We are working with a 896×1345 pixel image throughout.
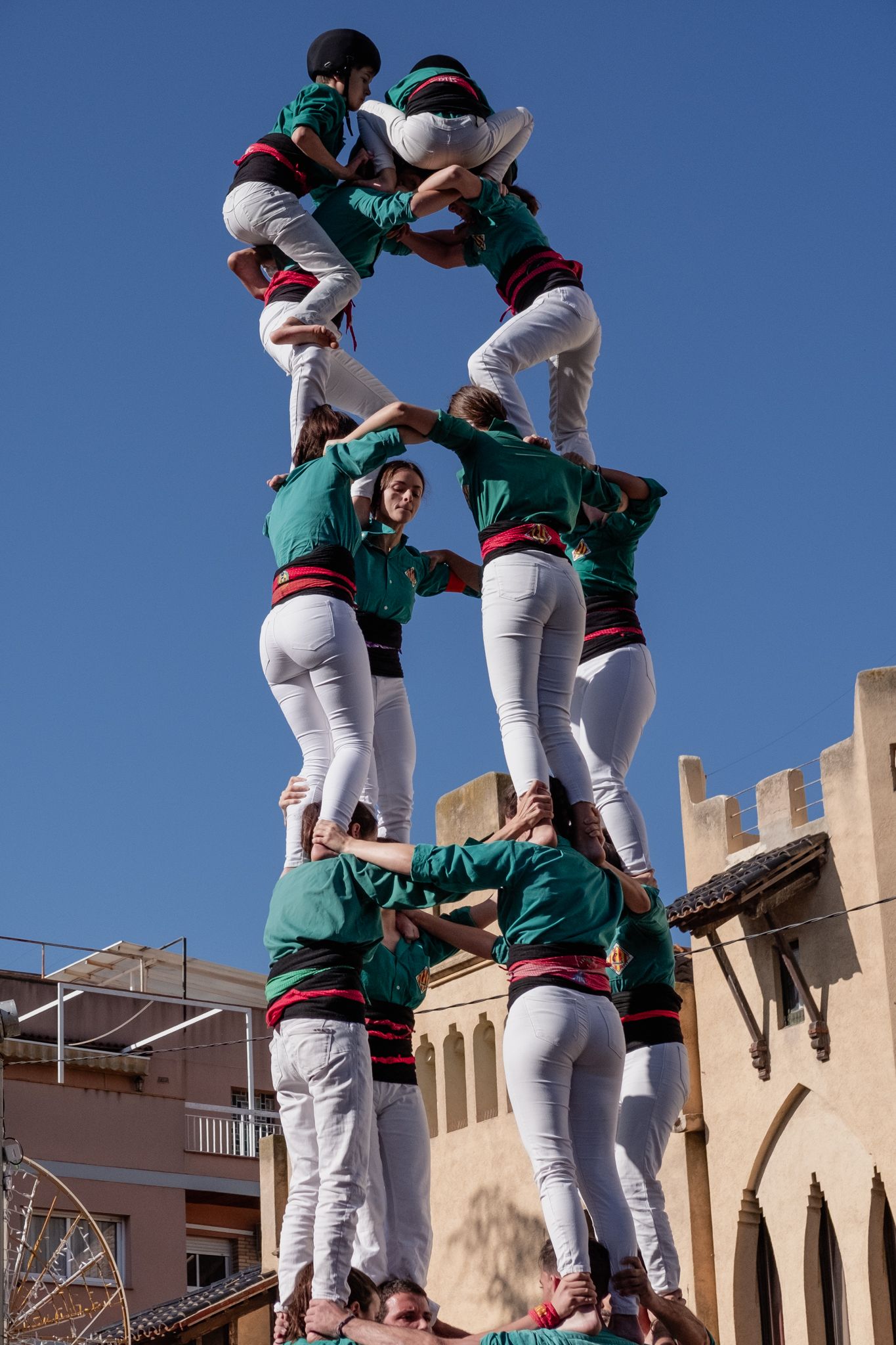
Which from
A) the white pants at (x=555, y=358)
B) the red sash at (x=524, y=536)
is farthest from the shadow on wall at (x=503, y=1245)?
the red sash at (x=524, y=536)

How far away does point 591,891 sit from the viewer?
11.4m

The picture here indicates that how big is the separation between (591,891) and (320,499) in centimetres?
300

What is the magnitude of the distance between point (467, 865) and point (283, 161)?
5.74 metres

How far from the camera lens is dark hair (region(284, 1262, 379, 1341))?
1077 centimetres

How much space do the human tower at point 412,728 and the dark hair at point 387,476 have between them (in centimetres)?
5

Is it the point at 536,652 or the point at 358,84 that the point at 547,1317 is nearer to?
the point at 536,652

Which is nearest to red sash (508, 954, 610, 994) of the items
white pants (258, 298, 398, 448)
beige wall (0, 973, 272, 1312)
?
white pants (258, 298, 398, 448)

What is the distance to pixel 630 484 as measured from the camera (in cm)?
1362

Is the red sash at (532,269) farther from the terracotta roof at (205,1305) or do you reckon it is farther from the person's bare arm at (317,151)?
the terracotta roof at (205,1305)

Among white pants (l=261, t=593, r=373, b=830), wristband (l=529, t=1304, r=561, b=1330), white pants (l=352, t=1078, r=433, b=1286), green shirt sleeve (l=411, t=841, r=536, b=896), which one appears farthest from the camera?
white pants (l=261, t=593, r=373, b=830)

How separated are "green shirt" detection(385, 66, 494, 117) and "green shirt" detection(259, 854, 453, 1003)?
233 inches

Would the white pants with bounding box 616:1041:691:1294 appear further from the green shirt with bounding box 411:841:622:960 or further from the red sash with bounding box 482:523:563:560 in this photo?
the red sash with bounding box 482:523:563:560

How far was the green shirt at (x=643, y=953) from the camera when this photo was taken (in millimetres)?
12734

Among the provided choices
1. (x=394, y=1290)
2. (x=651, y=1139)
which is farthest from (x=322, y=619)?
(x=394, y=1290)
